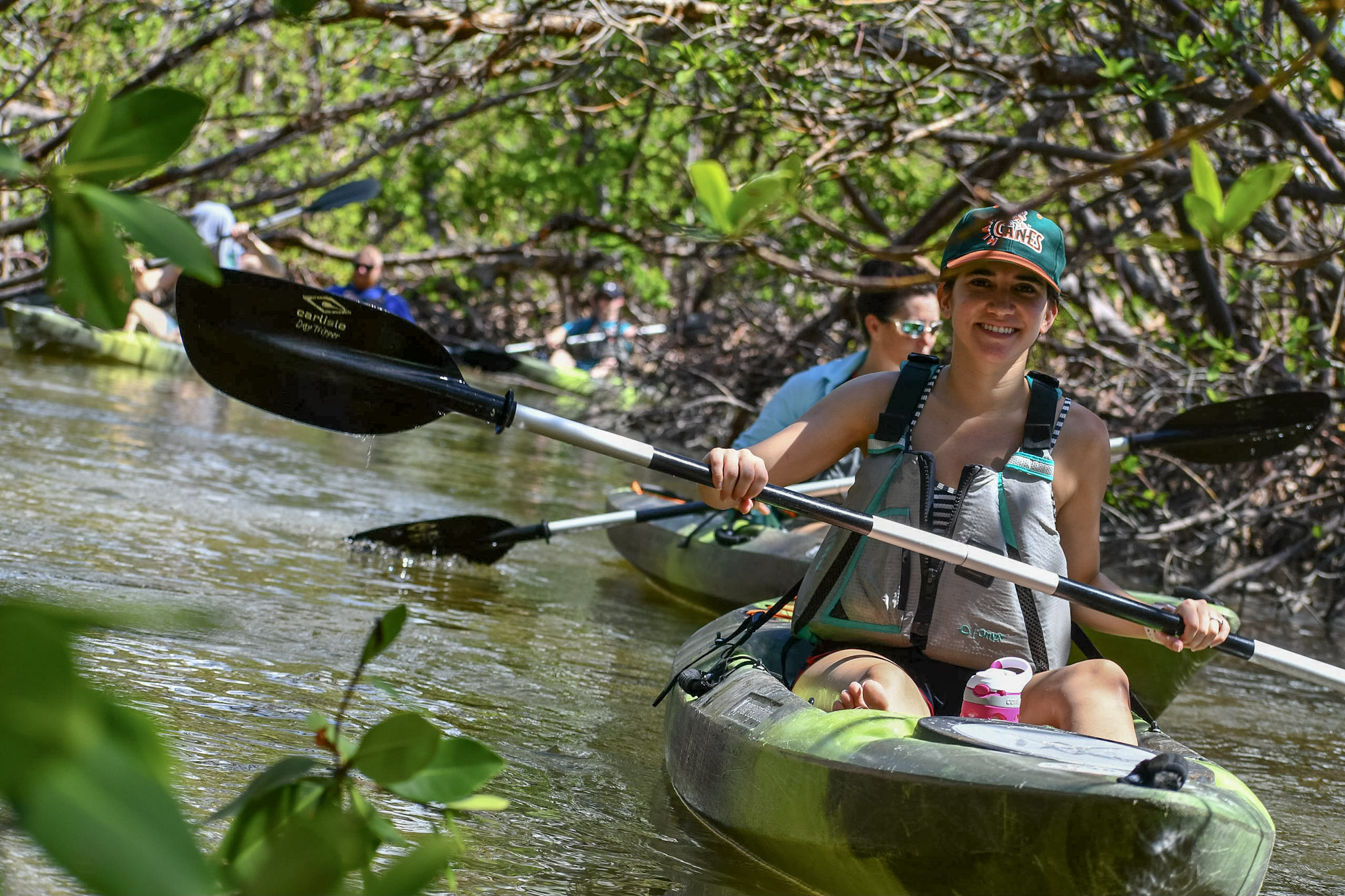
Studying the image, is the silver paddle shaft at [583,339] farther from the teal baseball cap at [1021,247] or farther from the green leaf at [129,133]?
the green leaf at [129,133]

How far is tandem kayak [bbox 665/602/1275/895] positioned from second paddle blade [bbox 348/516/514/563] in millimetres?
2660

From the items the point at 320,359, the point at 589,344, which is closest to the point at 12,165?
the point at 320,359

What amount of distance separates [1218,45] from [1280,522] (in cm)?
276

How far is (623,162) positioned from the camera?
38.6ft

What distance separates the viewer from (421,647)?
13.2ft

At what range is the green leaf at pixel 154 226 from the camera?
2.35ft

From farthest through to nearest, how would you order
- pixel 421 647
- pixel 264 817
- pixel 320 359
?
1. pixel 421 647
2. pixel 320 359
3. pixel 264 817

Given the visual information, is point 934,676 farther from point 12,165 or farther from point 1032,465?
point 12,165

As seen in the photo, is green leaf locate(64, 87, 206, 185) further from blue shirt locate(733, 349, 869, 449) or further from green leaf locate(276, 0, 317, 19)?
blue shirt locate(733, 349, 869, 449)

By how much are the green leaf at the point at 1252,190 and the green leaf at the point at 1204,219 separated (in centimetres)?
1

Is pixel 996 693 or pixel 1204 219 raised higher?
pixel 1204 219

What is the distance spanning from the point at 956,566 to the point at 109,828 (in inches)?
94.8

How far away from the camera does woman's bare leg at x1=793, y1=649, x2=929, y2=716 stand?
2.60 m

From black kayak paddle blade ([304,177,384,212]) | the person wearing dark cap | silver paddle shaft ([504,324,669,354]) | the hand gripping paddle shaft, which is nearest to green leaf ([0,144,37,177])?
the hand gripping paddle shaft
